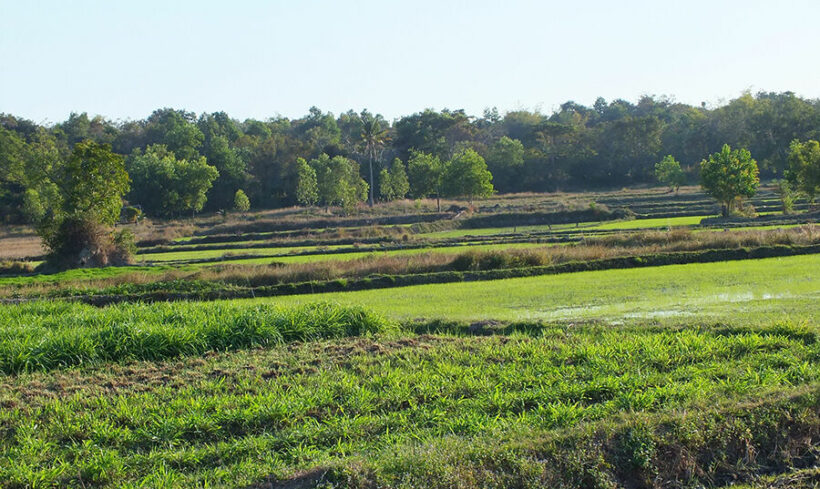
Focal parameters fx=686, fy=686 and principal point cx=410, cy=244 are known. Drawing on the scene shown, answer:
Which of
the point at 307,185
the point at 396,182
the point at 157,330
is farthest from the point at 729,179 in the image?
the point at 157,330

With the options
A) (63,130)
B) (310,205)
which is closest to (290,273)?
(310,205)

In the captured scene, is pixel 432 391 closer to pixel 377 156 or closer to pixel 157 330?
pixel 157 330

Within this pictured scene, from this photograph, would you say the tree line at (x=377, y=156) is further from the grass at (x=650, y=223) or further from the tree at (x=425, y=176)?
the grass at (x=650, y=223)

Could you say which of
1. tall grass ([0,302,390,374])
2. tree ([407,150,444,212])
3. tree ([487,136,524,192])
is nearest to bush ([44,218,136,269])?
tall grass ([0,302,390,374])

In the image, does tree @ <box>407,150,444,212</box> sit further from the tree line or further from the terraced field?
the terraced field

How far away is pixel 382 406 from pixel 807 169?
48013mm

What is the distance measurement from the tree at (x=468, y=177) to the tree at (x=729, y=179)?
74.1 feet

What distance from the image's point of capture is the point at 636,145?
89.9 m

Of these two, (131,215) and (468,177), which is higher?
(468,177)

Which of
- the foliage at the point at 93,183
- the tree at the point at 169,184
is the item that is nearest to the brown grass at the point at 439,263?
the foliage at the point at 93,183

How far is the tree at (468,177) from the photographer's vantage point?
6725cm

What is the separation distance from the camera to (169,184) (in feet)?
244

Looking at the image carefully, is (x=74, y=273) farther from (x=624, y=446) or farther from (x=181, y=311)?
(x=624, y=446)

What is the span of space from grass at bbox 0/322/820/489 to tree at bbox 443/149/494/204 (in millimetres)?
56158
